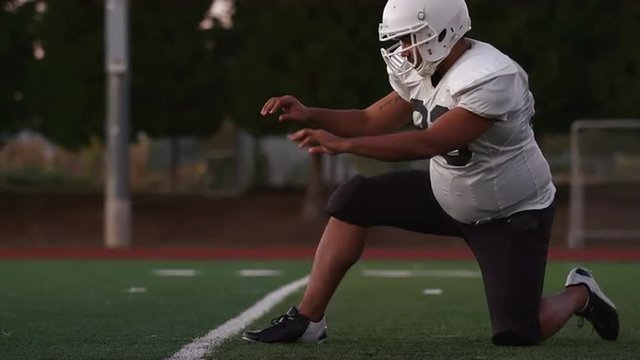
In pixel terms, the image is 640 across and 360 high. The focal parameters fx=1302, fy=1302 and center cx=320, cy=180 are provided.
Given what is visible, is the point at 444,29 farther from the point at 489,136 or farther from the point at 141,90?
the point at 141,90

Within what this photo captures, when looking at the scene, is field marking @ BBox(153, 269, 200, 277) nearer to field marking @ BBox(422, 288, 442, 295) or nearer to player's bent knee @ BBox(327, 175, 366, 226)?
field marking @ BBox(422, 288, 442, 295)

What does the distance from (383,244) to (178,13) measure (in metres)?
4.71

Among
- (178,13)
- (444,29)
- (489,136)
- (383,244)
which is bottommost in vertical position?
(383,244)

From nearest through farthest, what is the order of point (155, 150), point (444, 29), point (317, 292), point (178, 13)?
point (444, 29), point (317, 292), point (178, 13), point (155, 150)

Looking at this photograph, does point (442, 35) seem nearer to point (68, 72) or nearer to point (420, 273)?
point (420, 273)

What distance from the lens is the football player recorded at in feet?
16.6

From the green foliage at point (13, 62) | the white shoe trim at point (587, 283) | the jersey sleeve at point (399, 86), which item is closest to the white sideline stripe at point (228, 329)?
the jersey sleeve at point (399, 86)

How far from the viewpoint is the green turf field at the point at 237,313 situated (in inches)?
205

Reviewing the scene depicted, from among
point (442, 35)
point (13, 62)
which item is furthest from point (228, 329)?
point (13, 62)

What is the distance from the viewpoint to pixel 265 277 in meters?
10.4

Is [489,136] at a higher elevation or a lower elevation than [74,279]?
higher

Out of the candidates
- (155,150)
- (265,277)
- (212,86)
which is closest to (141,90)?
(212,86)

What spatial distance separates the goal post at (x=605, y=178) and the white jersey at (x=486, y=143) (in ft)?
39.6

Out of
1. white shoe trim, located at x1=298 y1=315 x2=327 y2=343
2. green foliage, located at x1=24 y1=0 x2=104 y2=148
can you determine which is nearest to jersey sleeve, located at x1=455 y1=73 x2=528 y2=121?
white shoe trim, located at x1=298 y1=315 x2=327 y2=343
